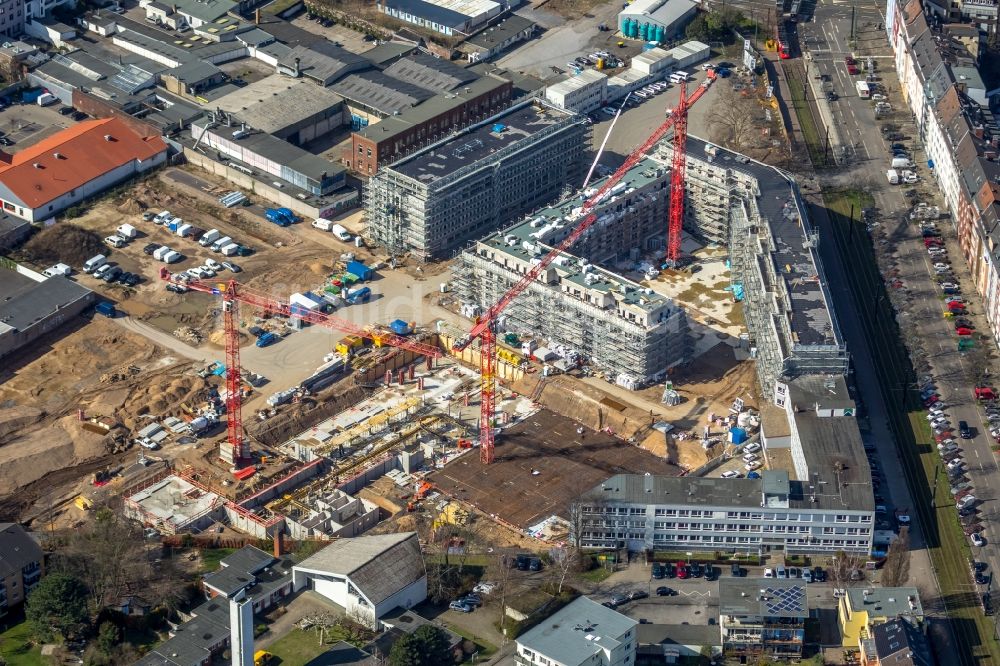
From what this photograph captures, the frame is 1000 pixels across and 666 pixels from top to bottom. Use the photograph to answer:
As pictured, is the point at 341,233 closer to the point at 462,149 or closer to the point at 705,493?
the point at 462,149

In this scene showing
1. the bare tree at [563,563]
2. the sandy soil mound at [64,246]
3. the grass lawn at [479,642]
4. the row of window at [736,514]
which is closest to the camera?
the grass lawn at [479,642]

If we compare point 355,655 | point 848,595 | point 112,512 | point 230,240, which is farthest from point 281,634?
point 230,240

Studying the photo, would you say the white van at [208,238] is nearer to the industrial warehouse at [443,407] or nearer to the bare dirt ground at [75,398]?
the industrial warehouse at [443,407]

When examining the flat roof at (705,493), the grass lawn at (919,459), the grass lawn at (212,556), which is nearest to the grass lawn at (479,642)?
the flat roof at (705,493)

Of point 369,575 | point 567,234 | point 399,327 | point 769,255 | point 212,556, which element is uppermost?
point 769,255

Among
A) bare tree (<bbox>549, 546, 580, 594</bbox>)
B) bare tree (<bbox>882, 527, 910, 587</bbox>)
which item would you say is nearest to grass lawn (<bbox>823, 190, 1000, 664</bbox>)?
bare tree (<bbox>882, 527, 910, 587</bbox>)

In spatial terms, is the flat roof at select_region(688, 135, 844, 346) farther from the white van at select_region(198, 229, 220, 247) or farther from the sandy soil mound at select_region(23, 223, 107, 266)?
the sandy soil mound at select_region(23, 223, 107, 266)

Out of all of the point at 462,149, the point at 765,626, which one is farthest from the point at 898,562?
the point at 462,149
